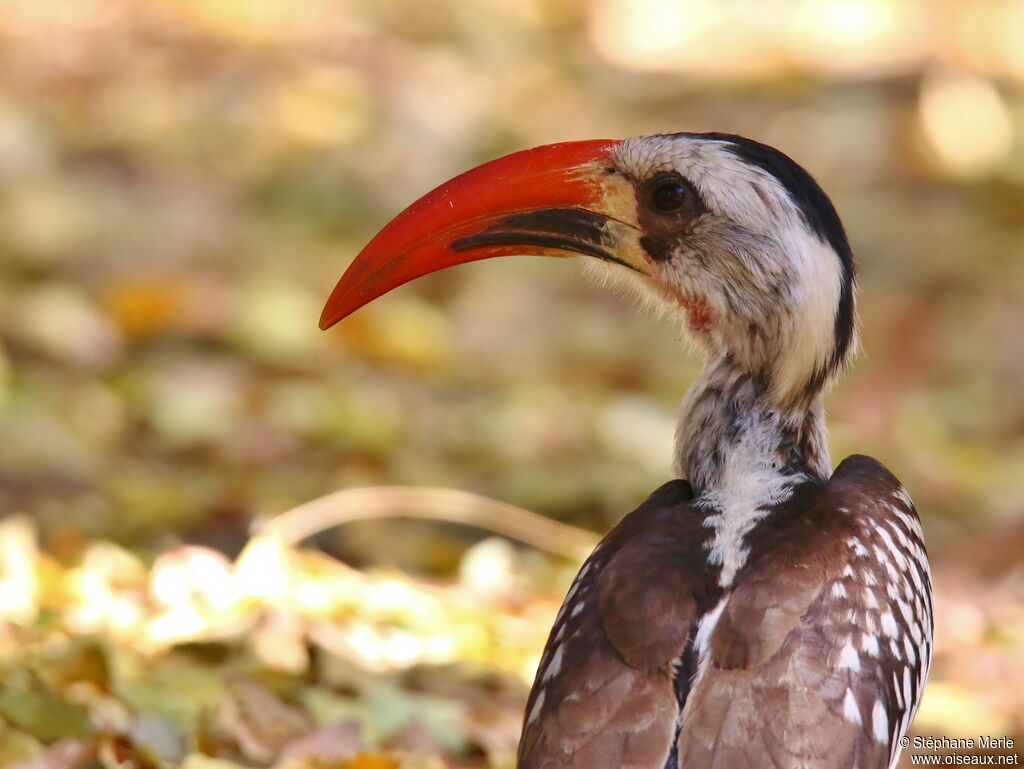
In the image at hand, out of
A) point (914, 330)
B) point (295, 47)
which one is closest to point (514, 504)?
point (914, 330)

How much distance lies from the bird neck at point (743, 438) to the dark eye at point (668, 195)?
1.04 ft

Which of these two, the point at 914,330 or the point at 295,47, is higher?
the point at 295,47

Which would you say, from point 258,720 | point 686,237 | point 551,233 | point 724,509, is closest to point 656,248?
point 686,237

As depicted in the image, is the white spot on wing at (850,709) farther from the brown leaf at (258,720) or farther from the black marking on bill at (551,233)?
the brown leaf at (258,720)

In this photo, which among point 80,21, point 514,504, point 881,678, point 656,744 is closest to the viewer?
point 656,744

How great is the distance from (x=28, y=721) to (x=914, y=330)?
185 inches

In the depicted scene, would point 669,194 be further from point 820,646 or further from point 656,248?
point 820,646

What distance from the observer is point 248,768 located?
10.9 ft

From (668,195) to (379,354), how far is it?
319cm

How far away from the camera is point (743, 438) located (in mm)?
3148

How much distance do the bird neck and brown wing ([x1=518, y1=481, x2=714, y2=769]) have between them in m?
0.16

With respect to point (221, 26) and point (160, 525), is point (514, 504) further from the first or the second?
point (221, 26)

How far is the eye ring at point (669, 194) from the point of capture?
10.5 ft

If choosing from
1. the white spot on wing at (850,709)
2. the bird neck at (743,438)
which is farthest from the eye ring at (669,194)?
the white spot on wing at (850,709)
